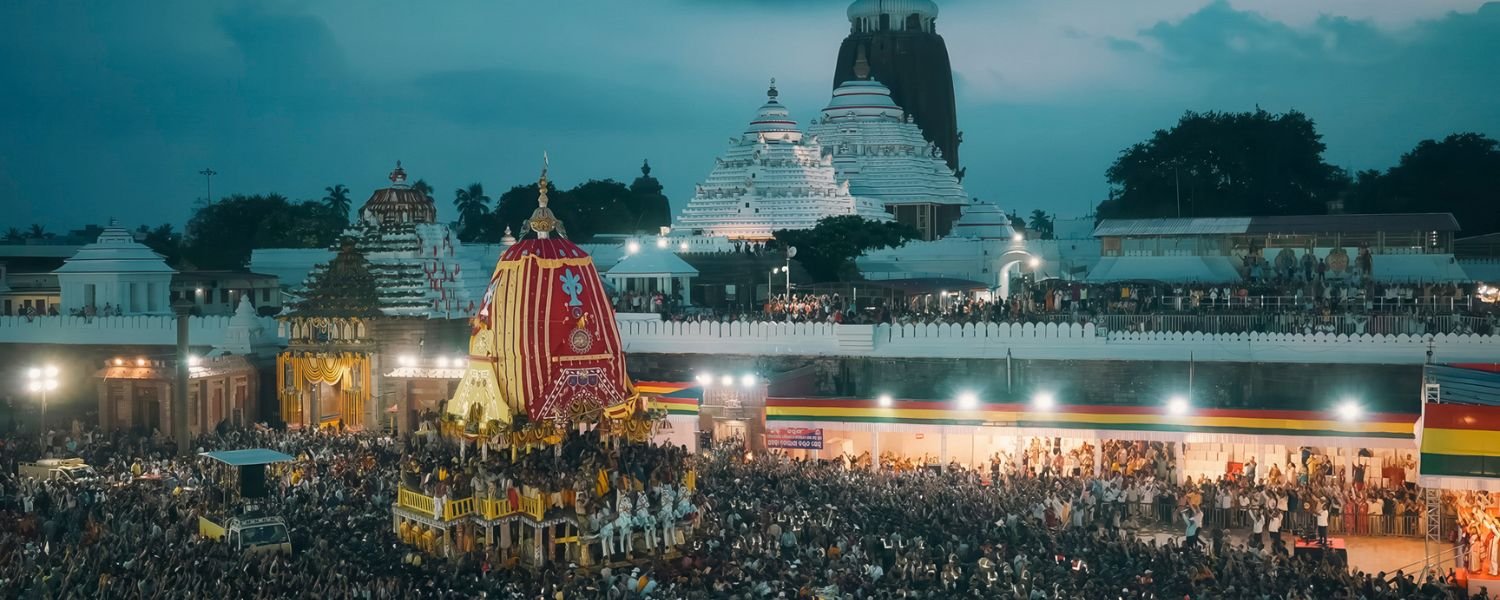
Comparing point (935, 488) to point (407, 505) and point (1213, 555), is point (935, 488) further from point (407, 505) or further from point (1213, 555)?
point (407, 505)

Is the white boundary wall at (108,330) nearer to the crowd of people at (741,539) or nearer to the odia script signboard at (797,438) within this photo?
the crowd of people at (741,539)

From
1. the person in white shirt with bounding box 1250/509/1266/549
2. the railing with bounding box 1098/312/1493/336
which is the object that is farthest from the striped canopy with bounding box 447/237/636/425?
the railing with bounding box 1098/312/1493/336

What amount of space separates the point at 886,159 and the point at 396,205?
26943 millimetres

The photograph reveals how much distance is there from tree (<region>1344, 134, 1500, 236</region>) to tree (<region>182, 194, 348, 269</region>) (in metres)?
39.1

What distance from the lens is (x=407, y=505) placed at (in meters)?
22.8

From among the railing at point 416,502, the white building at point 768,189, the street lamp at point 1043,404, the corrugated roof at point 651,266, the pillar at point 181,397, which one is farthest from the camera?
the white building at point 768,189

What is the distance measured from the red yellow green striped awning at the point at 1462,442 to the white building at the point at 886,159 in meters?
40.3

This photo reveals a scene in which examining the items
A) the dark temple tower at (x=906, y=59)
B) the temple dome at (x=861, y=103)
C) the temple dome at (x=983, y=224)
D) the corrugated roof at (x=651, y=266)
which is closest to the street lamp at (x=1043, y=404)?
the corrugated roof at (x=651, y=266)

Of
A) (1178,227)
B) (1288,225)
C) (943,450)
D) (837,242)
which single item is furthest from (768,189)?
(943,450)

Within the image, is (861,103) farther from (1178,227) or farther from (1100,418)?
(1100,418)

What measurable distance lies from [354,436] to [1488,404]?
20.2 metres

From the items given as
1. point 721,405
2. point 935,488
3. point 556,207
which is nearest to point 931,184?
point 556,207

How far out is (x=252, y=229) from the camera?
2955 inches

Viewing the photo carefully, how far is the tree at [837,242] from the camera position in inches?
1993
